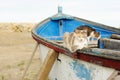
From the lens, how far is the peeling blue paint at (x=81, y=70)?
4.92 m

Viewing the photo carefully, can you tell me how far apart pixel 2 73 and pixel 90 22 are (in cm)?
320

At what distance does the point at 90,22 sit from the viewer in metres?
9.44

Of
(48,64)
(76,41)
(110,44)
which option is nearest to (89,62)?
(76,41)

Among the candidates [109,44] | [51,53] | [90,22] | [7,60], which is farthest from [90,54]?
[7,60]

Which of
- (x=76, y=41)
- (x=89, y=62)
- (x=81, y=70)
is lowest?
(x=81, y=70)

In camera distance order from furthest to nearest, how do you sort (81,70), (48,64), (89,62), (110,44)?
(48,64) → (110,44) → (81,70) → (89,62)

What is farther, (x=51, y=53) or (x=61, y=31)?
(x=61, y=31)

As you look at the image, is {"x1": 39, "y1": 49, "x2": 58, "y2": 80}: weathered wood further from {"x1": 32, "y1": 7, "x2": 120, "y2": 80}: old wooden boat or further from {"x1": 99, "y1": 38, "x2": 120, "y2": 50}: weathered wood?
{"x1": 99, "y1": 38, "x2": 120, "y2": 50}: weathered wood

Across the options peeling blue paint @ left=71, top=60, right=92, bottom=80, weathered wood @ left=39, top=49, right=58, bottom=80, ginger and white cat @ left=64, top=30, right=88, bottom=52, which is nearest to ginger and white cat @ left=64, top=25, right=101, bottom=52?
ginger and white cat @ left=64, top=30, right=88, bottom=52

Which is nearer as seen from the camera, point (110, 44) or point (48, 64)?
point (110, 44)

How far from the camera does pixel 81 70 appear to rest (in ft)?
16.8

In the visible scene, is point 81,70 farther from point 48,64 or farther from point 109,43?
point 48,64

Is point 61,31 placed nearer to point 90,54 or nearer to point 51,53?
point 51,53

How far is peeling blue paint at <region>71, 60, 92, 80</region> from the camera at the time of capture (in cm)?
492
